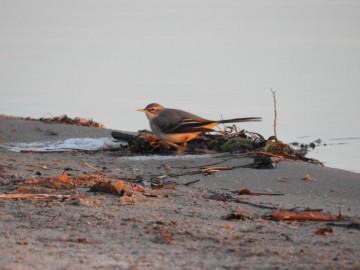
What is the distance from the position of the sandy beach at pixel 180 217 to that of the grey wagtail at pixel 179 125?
41 centimetres

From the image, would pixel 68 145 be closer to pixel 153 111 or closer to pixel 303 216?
pixel 153 111

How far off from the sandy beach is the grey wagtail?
412mm

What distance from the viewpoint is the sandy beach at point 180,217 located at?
364 cm

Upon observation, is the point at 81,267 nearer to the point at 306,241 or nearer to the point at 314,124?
the point at 306,241

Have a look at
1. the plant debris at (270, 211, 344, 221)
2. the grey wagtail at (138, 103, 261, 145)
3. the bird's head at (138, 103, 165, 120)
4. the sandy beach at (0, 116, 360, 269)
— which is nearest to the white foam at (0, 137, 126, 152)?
the bird's head at (138, 103, 165, 120)

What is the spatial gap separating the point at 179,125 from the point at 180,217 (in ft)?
11.2

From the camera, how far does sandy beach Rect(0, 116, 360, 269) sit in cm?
364

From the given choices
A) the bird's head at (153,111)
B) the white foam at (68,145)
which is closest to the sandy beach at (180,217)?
the bird's head at (153,111)

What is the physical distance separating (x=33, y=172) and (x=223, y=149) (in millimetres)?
2294

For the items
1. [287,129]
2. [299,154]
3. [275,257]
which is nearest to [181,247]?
[275,257]

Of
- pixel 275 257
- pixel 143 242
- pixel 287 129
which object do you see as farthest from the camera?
pixel 287 129

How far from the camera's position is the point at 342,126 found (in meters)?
11.1

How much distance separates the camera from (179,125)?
803cm

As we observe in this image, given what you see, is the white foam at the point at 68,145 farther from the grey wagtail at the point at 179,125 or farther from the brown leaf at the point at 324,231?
the brown leaf at the point at 324,231
